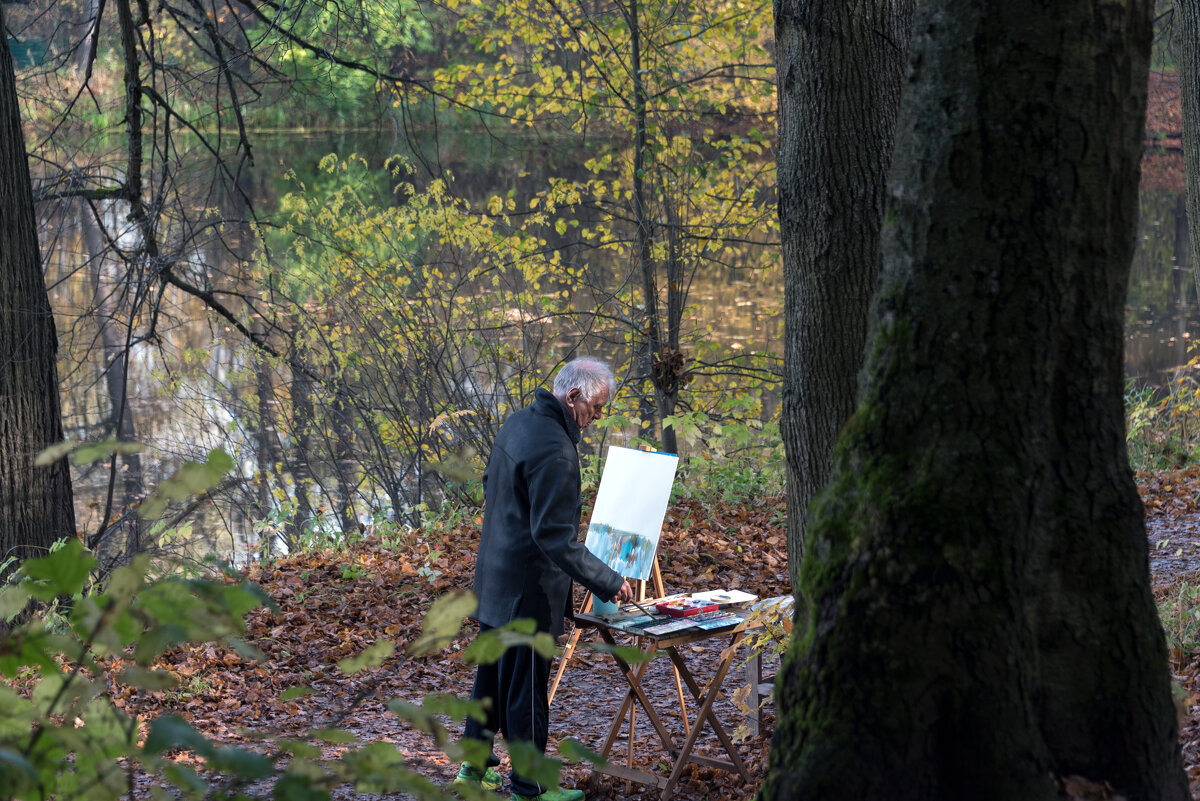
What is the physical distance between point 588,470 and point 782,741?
21.6 ft

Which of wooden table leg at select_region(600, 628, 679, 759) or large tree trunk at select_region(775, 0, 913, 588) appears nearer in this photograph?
large tree trunk at select_region(775, 0, 913, 588)

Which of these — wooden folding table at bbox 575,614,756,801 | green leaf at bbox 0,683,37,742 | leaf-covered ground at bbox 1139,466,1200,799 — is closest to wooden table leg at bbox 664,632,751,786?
wooden folding table at bbox 575,614,756,801

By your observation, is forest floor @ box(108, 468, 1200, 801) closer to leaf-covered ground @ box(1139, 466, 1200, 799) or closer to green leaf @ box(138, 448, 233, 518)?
leaf-covered ground @ box(1139, 466, 1200, 799)

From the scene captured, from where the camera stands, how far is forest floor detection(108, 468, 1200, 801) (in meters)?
4.85

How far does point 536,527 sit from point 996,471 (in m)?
2.09

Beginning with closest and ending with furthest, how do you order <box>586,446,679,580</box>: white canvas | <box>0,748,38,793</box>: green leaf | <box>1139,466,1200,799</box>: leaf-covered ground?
<box>0,748,38,793</box>: green leaf, <box>1139,466,1200,799</box>: leaf-covered ground, <box>586,446,679,580</box>: white canvas

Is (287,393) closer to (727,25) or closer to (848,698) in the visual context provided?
(727,25)

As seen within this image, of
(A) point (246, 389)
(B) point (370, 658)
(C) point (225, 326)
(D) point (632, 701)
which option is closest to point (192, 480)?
(B) point (370, 658)

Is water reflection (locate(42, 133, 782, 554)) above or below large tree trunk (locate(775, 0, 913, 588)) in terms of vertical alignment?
below

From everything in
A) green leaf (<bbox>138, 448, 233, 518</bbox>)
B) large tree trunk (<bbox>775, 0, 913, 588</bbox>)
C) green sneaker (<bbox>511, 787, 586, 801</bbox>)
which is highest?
large tree trunk (<bbox>775, 0, 913, 588</bbox>)

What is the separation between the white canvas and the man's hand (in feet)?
0.63

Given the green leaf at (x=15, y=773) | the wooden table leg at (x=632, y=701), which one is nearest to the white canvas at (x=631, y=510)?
the wooden table leg at (x=632, y=701)

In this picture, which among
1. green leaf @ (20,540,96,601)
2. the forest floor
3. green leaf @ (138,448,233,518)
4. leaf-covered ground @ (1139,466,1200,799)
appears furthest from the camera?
the forest floor

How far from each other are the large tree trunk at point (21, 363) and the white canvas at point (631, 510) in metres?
3.67
